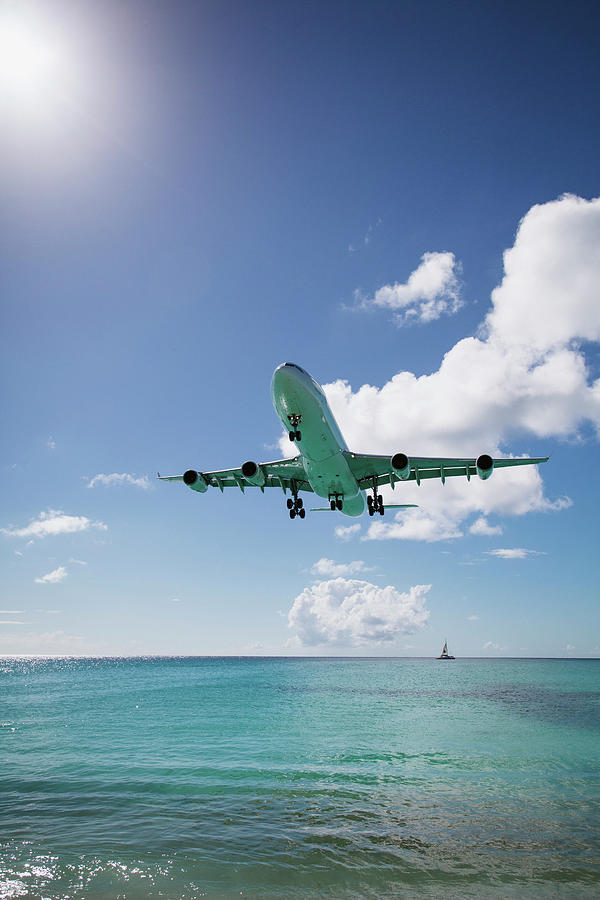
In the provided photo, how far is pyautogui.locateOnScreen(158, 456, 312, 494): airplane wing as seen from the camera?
30.1 meters

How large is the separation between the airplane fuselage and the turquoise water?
13815 millimetres

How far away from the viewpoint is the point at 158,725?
128ft

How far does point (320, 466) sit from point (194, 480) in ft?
26.0

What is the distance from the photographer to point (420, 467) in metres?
30.6

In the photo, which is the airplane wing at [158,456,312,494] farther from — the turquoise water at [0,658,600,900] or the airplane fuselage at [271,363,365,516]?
the turquoise water at [0,658,600,900]

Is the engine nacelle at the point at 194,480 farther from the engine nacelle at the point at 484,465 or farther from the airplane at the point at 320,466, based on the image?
the engine nacelle at the point at 484,465

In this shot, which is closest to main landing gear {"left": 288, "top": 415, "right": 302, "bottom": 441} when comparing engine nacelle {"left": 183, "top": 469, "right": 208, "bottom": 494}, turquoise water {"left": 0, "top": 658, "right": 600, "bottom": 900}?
engine nacelle {"left": 183, "top": 469, "right": 208, "bottom": 494}

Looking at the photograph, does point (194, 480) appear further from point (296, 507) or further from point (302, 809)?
point (302, 809)

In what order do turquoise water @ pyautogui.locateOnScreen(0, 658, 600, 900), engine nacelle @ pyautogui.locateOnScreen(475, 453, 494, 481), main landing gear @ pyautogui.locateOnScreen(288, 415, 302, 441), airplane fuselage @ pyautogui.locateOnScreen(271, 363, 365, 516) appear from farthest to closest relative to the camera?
engine nacelle @ pyautogui.locateOnScreen(475, 453, 494, 481) < main landing gear @ pyautogui.locateOnScreen(288, 415, 302, 441) < airplane fuselage @ pyautogui.locateOnScreen(271, 363, 365, 516) < turquoise water @ pyautogui.locateOnScreen(0, 658, 600, 900)

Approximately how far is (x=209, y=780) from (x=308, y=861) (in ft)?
34.4

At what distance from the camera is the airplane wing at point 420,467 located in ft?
92.7

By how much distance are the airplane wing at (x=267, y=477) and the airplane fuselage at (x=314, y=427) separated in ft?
7.02

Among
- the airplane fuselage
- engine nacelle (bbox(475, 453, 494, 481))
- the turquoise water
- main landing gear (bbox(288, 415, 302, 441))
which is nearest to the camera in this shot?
the turquoise water

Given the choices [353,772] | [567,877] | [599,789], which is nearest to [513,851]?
[567,877]
